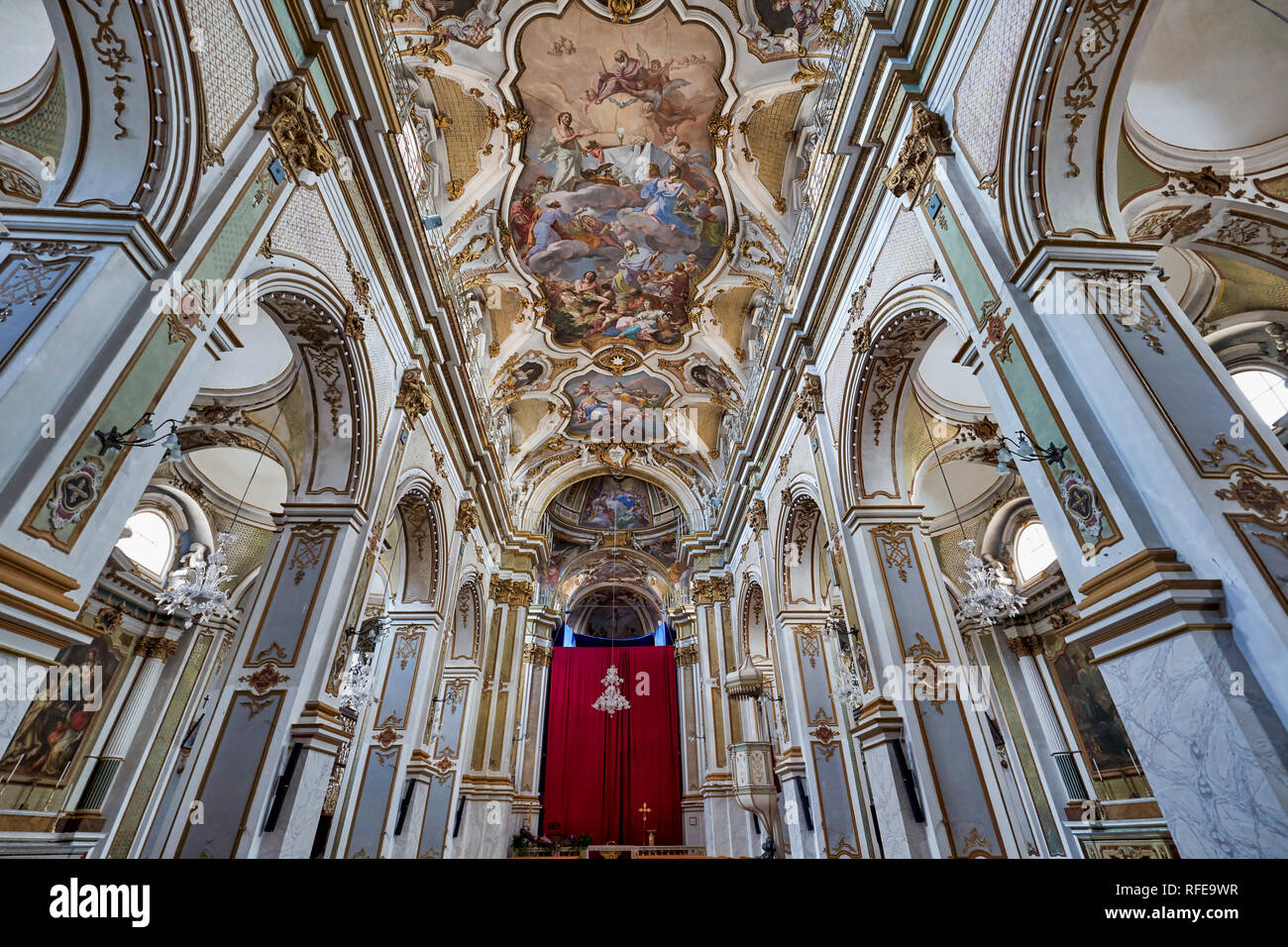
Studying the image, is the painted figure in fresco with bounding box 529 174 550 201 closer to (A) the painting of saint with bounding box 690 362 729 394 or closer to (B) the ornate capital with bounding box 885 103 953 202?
(A) the painting of saint with bounding box 690 362 729 394

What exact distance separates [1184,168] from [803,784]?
966 cm

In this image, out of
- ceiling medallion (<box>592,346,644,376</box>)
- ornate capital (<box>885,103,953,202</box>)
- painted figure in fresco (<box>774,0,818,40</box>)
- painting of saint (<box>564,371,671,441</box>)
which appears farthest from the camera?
painting of saint (<box>564,371,671,441</box>)

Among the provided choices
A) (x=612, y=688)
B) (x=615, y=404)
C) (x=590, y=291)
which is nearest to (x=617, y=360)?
(x=615, y=404)

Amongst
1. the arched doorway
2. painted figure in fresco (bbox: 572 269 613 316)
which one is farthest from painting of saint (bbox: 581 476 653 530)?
painted figure in fresco (bbox: 572 269 613 316)

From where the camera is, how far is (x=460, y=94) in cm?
913

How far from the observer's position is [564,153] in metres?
10.3

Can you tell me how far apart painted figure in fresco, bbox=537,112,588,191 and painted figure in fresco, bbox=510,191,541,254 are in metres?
0.47

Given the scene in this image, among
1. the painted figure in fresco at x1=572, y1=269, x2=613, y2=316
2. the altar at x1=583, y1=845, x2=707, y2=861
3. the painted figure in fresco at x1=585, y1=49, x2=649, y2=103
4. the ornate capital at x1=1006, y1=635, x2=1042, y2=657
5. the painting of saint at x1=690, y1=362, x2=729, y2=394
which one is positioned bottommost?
the altar at x1=583, y1=845, x2=707, y2=861

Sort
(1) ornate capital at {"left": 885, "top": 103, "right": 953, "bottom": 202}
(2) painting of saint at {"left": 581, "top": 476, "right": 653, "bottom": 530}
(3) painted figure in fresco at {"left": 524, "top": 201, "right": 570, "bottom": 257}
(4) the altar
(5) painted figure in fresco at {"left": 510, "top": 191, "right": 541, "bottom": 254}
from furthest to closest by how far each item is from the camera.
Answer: (2) painting of saint at {"left": 581, "top": 476, "right": 653, "bottom": 530}, (4) the altar, (3) painted figure in fresco at {"left": 524, "top": 201, "right": 570, "bottom": 257}, (5) painted figure in fresco at {"left": 510, "top": 191, "right": 541, "bottom": 254}, (1) ornate capital at {"left": 885, "top": 103, "right": 953, "bottom": 202}

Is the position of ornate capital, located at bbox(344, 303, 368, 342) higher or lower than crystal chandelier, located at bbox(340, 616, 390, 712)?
higher

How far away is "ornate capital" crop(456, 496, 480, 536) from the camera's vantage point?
39.3ft

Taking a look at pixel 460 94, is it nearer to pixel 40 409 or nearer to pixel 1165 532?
pixel 40 409

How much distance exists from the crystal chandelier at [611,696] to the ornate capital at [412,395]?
1301 centimetres
